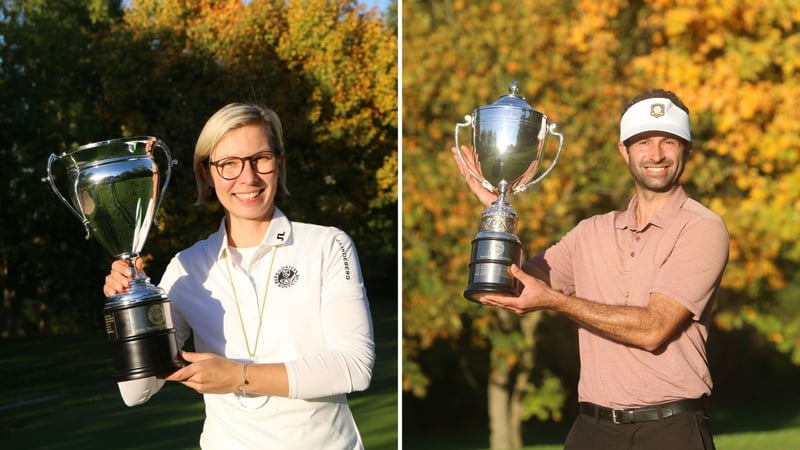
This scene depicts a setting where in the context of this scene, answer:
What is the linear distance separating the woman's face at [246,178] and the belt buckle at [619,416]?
104cm

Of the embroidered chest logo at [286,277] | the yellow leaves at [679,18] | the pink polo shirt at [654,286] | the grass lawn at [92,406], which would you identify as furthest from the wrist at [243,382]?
the grass lawn at [92,406]

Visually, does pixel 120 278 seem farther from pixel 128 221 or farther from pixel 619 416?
pixel 619 416

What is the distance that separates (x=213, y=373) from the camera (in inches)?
80.4

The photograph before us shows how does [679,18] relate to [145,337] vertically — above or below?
above

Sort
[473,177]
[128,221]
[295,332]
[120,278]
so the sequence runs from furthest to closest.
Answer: [473,177]
[128,221]
[120,278]
[295,332]

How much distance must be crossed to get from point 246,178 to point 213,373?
16.1 inches

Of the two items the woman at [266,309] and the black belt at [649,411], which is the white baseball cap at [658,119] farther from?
the woman at [266,309]

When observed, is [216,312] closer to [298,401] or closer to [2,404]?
[298,401]

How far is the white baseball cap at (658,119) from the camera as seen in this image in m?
2.66

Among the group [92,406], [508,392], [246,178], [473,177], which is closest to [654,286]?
[473,177]

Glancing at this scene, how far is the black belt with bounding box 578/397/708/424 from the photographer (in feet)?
8.57

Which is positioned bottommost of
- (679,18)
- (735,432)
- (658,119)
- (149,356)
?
(735,432)

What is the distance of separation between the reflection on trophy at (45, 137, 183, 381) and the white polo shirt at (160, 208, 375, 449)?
0.29 feet

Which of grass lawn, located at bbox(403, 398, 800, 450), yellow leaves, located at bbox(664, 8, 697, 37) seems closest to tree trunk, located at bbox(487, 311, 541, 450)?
grass lawn, located at bbox(403, 398, 800, 450)
